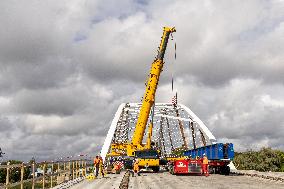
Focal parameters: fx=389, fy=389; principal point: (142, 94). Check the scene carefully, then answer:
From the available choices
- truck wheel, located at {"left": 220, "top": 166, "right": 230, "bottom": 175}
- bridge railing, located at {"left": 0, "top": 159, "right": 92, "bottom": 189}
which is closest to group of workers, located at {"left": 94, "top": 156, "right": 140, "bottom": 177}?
bridge railing, located at {"left": 0, "top": 159, "right": 92, "bottom": 189}

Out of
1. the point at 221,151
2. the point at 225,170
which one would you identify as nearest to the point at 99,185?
the point at 221,151

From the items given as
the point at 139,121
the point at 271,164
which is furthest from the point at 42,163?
the point at 271,164

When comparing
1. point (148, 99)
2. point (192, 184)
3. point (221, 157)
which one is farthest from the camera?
point (148, 99)

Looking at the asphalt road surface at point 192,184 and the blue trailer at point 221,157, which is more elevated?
the blue trailer at point 221,157

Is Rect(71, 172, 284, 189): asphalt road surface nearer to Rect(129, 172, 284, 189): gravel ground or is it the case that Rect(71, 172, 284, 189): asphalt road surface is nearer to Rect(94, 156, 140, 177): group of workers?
Rect(129, 172, 284, 189): gravel ground

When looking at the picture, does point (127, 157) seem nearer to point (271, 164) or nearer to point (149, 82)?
point (149, 82)

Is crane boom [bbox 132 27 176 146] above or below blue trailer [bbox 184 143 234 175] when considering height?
above

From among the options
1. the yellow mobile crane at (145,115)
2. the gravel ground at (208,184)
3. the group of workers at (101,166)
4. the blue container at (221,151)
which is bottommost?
the gravel ground at (208,184)

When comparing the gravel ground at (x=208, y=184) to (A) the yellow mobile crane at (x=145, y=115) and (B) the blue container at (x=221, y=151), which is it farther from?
(A) the yellow mobile crane at (x=145, y=115)

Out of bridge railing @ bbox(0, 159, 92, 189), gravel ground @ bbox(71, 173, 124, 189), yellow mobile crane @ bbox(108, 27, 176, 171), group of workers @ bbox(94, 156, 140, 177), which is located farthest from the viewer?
yellow mobile crane @ bbox(108, 27, 176, 171)

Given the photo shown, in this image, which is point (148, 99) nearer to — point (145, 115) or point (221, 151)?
point (145, 115)

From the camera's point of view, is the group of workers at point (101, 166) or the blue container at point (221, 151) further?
the blue container at point (221, 151)

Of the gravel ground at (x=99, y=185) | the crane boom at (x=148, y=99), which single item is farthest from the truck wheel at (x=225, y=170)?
the gravel ground at (x=99, y=185)

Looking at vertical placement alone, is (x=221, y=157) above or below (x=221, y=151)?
below
